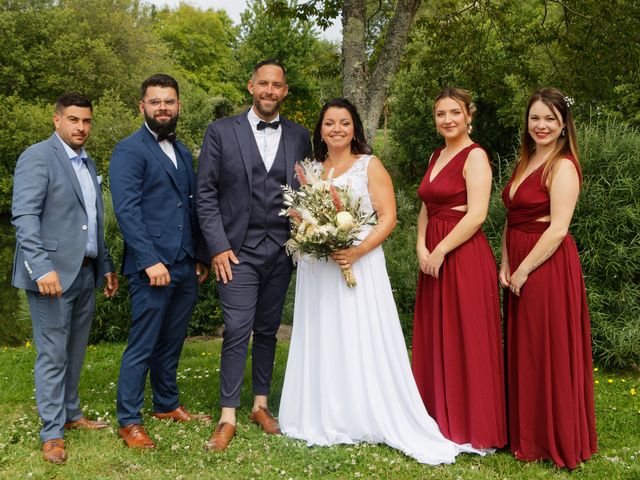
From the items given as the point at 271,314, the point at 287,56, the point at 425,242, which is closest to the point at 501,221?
the point at 425,242

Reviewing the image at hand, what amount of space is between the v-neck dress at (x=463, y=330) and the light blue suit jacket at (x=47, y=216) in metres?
2.75

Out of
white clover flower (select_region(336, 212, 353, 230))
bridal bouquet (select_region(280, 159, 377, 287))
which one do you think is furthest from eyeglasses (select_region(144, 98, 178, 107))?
white clover flower (select_region(336, 212, 353, 230))

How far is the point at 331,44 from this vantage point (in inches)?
1922

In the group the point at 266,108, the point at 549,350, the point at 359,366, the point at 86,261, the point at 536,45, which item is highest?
the point at 536,45

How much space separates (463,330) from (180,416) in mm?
2570

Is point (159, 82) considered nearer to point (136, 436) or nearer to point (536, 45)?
point (136, 436)

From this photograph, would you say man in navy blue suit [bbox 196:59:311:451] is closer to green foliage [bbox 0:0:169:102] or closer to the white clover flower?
the white clover flower

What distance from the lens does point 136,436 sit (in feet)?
15.7

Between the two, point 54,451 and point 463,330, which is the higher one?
point 463,330

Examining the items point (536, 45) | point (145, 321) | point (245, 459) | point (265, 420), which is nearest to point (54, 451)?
point (145, 321)

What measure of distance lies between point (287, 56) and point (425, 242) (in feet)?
102

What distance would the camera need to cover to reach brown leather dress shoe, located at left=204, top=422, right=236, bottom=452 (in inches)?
186

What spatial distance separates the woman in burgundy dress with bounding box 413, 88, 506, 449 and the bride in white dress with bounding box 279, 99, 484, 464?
232mm

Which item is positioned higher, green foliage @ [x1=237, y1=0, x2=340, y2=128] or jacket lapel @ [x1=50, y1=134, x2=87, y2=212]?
green foliage @ [x1=237, y1=0, x2=340, y2=128]
